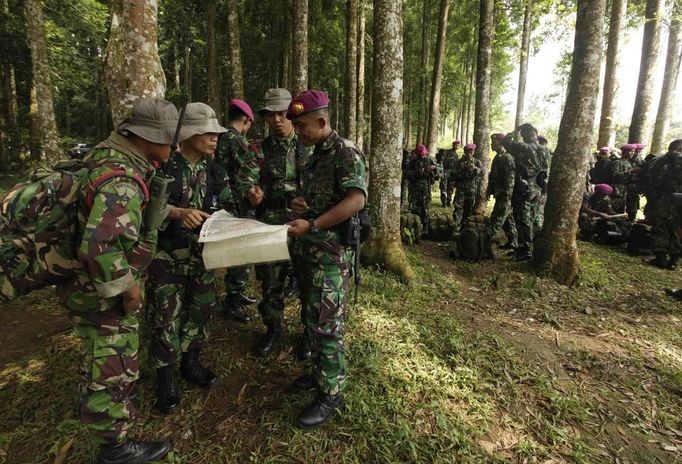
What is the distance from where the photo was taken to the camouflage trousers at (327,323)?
2.57 m

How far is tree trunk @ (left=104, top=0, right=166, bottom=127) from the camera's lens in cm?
328

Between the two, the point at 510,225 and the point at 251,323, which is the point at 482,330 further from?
the point at 510,225

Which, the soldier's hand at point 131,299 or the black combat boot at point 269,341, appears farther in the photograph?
the black combat boot at point 269,341

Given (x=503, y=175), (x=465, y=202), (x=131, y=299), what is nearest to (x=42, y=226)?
(x=131, y=299)

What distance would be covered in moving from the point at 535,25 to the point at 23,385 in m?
22.0

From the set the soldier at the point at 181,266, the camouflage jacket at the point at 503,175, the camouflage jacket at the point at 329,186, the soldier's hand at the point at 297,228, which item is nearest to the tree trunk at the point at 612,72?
the camouflage jacket at the point at 503,175

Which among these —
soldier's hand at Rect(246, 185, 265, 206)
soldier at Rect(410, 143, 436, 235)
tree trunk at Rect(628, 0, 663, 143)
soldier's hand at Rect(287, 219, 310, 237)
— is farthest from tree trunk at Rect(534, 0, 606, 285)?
tree trunk at Rect(628, 0, 663, 143)

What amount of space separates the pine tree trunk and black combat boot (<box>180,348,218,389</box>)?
20.7 ft

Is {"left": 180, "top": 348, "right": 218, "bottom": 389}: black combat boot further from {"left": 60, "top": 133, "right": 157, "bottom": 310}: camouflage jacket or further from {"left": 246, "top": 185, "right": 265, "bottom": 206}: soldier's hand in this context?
{"left": 246, "top": 185, "right": 265, "bottom": 206}: soldier's hand

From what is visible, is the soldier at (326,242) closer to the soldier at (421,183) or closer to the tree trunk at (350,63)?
the soldier at (421,183)

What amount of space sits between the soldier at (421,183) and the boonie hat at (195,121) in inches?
286

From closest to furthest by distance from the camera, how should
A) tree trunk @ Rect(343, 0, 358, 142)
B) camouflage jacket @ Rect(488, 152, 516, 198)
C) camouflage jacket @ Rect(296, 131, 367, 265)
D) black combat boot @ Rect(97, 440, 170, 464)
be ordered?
black combat boot @ Rect(97, 440, 170, 464) → camouflage jacket @ Rect(296, 131, 367, 265) → camouflage jacket @ Rect(488, 152, 516, 198) → tree trunk @ Rect(343, 0, 358, 142)

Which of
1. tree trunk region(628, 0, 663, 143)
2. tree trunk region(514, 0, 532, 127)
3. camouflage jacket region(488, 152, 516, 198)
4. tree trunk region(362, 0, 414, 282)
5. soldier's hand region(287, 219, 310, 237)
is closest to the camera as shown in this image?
soldier's hand region(287, 219, 310, 237)

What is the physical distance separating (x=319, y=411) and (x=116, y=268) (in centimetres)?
165
